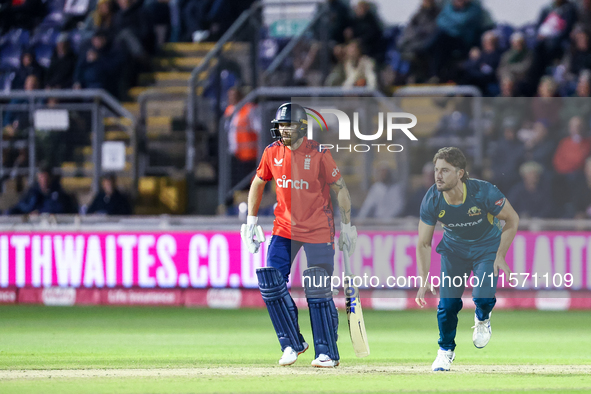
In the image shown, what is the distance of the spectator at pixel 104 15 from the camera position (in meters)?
18.9

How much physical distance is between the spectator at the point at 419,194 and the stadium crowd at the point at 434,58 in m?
1.03

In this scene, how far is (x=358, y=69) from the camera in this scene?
628 inches

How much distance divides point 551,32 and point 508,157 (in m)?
4.53

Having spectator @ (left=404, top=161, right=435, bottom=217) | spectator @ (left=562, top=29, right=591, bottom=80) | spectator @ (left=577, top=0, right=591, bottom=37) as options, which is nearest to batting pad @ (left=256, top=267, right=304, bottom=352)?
spectator @ (left=404, top=161, right=435, bottom=217)

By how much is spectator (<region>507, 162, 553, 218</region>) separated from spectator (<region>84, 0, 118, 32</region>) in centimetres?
945

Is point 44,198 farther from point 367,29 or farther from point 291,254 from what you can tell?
point 291,254

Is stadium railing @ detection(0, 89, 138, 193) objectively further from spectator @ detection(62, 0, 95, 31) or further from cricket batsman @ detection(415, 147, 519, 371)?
cricket batsman @ detection(415, 147, 519, 371)

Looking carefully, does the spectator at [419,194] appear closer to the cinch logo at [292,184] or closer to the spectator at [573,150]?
the spectator at [573,150]

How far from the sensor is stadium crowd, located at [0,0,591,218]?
13.0 meters

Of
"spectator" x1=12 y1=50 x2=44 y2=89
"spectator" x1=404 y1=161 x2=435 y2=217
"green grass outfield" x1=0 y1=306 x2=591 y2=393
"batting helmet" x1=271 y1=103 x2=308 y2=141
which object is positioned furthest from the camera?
"spectator" x1=12 y1=50 x2=44 y2=89

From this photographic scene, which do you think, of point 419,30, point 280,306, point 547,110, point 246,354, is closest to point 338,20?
point 419,30

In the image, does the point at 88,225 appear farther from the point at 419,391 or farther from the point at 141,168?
the point at 419,391

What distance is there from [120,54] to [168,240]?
5437 millimetres

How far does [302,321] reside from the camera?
12477mm
